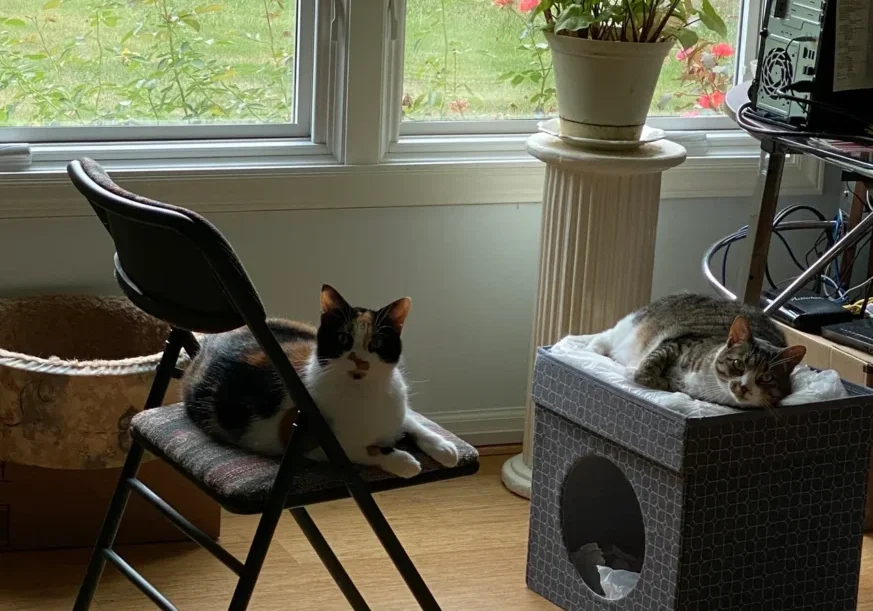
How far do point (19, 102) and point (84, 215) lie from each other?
0.30 meters

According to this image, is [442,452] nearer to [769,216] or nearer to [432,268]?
[769,216]

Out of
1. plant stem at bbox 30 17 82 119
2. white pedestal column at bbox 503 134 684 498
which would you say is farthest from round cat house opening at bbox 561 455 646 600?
plant stem at bbox 30 17 82 119

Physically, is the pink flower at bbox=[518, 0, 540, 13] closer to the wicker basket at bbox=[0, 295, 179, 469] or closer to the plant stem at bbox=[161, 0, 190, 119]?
the plant stem at bbox=[161, 0, 190, 119]

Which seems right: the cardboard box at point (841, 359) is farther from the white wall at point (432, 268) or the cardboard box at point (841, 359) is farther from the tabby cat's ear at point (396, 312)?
the tabby cat's ear at point (396, 312)

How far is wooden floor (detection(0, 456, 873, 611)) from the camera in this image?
7.97 feet

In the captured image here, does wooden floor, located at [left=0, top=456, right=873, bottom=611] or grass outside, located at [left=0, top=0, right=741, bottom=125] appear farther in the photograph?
grass outside, located at [left=0, top=0, right=741, bottom=125]

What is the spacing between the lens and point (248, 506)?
174 centimetres

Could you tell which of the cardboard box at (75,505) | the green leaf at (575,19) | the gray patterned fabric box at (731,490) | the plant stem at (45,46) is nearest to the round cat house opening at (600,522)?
the gray patterned fabric box at (731,490)

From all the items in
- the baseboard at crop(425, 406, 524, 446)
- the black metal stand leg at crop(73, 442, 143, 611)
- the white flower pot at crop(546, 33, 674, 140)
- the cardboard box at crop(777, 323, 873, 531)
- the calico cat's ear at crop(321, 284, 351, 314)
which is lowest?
the baseboard at crop(425, 406, 524, 446)

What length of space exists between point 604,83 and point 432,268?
69cm

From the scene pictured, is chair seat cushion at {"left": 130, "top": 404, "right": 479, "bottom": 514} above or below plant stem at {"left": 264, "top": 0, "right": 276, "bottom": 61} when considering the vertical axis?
below

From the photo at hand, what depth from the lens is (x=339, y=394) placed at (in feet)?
6.06

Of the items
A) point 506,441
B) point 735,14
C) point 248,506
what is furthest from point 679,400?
point 735,14

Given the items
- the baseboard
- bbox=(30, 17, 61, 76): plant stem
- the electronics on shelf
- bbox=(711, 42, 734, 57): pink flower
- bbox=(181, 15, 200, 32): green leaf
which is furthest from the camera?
bbox=(711, 42, 734, 57): pink flower
